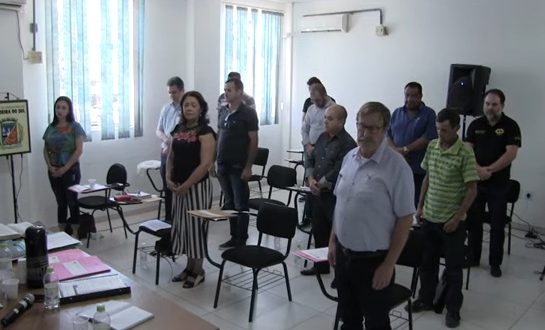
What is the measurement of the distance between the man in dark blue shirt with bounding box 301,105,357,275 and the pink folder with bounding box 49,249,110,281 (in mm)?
1879

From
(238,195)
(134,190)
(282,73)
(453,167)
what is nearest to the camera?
(453,167)

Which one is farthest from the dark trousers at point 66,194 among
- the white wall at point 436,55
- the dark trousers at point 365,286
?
the white wall at point 436,55

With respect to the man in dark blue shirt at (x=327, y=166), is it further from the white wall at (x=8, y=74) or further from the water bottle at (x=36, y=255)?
the white wall at (x=8, y=74)

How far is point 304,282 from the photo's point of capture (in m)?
4.31

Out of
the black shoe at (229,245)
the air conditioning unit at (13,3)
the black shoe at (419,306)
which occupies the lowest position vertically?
the black shoe at (419,306)

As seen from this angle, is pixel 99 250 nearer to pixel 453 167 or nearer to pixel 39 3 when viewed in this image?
pixel 39 3

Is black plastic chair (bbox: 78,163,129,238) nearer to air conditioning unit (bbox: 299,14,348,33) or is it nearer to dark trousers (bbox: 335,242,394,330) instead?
dark trousers (bbox: 335,242,394,330)

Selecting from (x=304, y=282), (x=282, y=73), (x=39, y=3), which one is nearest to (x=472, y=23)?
(x=282, y=73)

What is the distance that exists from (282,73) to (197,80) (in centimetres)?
207

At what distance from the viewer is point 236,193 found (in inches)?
195

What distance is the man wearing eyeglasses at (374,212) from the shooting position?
91.6 inches

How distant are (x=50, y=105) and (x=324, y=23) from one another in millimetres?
4025

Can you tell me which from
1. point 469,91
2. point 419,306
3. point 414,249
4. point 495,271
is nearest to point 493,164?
point 495,271

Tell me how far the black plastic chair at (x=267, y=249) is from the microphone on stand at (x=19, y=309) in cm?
163
